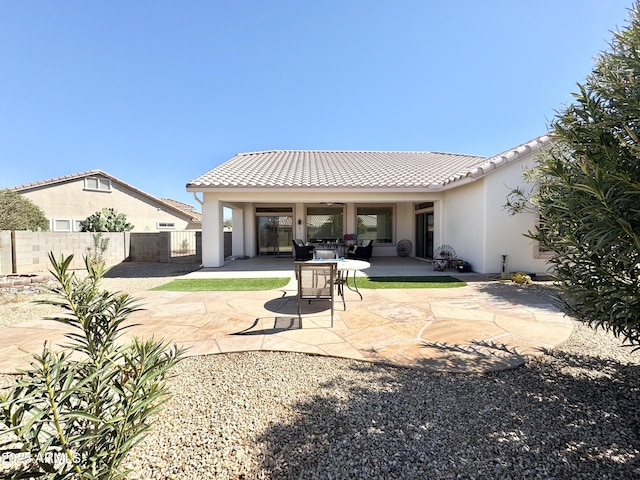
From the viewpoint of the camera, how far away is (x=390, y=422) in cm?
256

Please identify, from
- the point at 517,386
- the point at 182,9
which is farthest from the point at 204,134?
the point at 517,386

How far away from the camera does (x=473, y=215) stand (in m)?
10.6

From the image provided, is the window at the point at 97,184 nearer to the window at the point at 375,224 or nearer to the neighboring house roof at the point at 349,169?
the neighboring house roof at the point at 349,169

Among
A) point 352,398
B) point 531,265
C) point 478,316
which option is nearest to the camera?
point 352,398

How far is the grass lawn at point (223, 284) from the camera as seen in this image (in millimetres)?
8180

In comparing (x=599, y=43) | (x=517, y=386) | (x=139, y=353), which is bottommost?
(x=517, y=386)

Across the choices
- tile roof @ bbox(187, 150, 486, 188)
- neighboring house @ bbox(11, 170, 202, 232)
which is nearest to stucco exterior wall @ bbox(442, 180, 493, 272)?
tile roof @ bbox(187, 150, 486, 188)

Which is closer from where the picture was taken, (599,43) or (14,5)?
(599,43)

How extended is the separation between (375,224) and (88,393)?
50.8 feet

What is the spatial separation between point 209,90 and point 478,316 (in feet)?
43.2

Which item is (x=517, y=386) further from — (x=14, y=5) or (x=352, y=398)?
(x=14, y=5)

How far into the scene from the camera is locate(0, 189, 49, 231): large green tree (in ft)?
44.3

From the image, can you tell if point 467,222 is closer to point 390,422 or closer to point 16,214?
point 390,422

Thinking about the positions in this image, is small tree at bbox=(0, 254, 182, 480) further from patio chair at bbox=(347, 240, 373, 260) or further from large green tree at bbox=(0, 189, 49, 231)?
large green tree at bbox=(0, 189, 49, 231)
